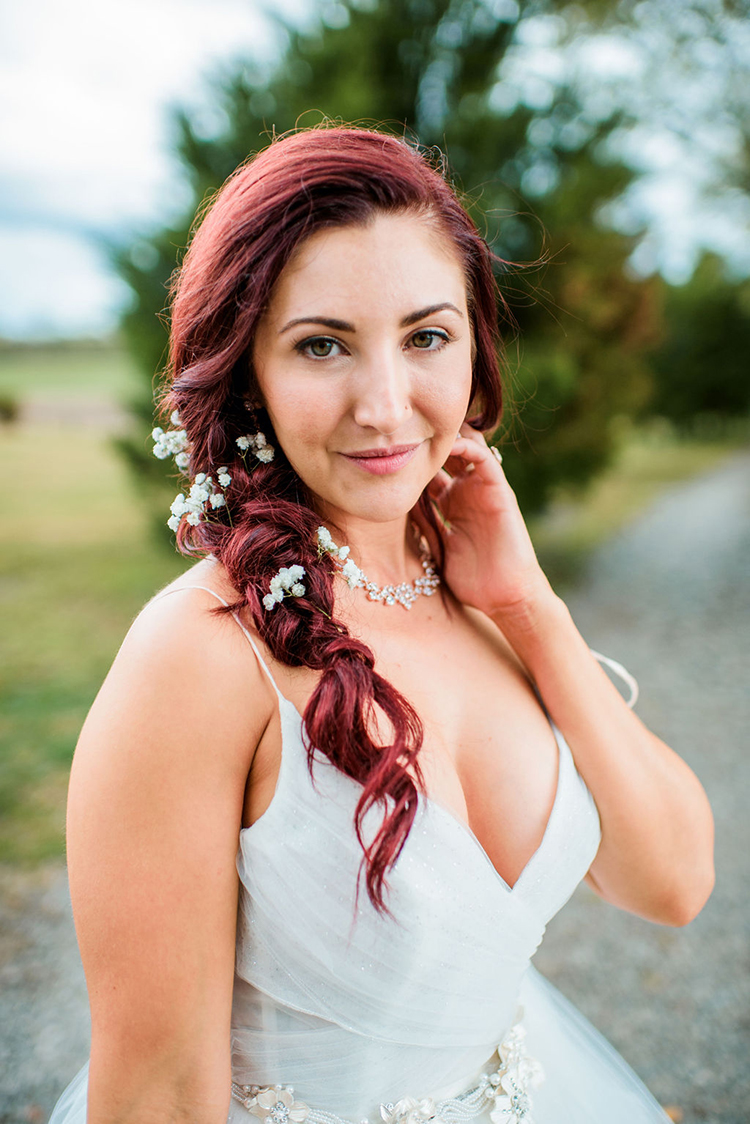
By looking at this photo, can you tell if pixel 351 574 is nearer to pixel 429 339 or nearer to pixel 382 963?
pixel 429 339

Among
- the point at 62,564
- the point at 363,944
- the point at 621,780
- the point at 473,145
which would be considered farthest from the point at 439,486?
the point at 62,564

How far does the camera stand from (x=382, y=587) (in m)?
1.79

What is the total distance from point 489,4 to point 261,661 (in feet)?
29.0

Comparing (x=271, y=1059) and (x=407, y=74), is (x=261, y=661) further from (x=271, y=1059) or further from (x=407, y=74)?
(x=407, y=74)

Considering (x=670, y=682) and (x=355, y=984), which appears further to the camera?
(x=670, y=682)

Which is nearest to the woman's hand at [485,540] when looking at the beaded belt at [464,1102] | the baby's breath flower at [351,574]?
the baby's breath flower at [351,574]

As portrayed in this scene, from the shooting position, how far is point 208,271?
1466 mm

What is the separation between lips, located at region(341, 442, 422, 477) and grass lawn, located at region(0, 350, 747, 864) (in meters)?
3.85

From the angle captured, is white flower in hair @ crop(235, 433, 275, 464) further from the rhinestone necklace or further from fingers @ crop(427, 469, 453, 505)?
fingers @ crop(427, 469, 453, 505)

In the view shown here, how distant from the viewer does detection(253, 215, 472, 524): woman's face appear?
1346mm

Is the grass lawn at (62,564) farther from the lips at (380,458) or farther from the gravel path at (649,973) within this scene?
the lips at (380,458)

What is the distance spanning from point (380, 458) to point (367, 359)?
182mm

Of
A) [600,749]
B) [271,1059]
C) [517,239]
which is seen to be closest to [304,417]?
[600,749]

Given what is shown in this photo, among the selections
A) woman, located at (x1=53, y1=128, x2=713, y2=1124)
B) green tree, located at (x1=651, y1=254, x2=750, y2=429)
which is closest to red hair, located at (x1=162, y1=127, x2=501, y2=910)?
woman, located at (x1=53, y1=128, x2=713, y2=1124)
